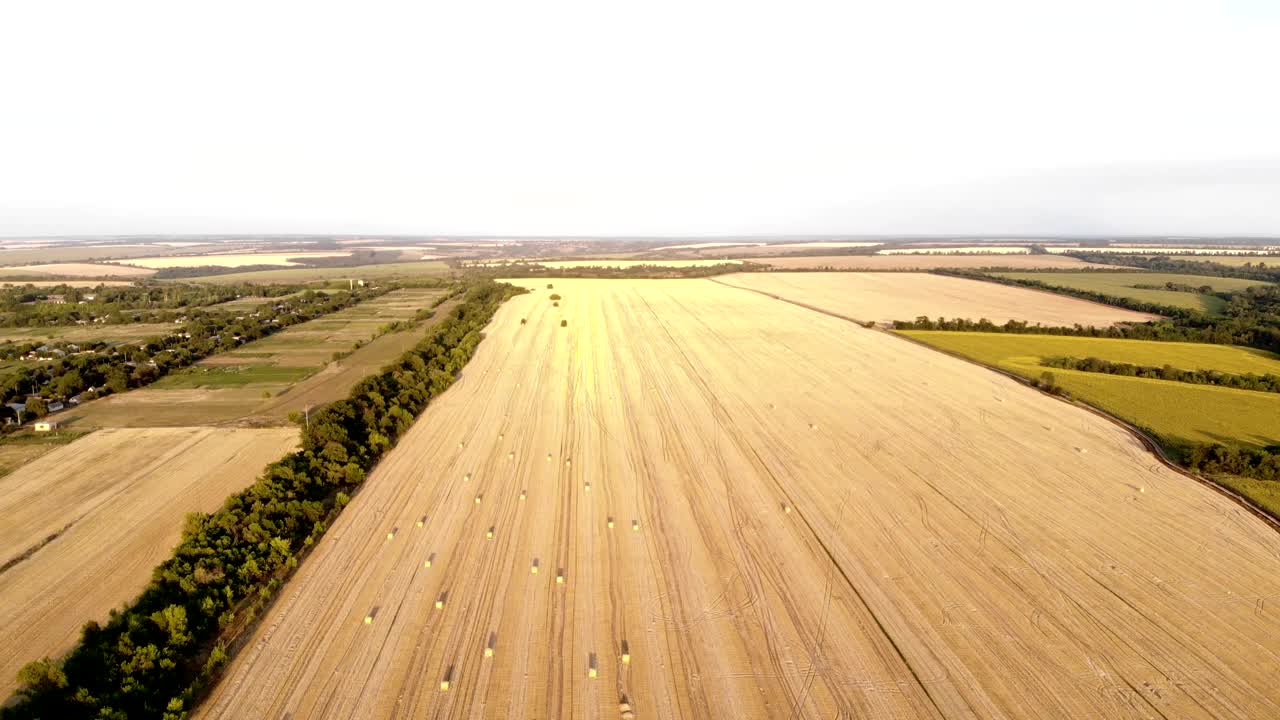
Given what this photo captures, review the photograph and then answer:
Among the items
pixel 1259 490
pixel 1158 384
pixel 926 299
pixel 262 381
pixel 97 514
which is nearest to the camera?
pixel 97 514

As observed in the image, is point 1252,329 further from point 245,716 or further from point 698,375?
point 245,716

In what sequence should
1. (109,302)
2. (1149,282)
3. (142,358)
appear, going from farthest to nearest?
(1149,282) → (109,302) → (142,358)

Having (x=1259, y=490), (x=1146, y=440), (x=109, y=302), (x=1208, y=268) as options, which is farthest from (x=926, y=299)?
(x=109, y=302)


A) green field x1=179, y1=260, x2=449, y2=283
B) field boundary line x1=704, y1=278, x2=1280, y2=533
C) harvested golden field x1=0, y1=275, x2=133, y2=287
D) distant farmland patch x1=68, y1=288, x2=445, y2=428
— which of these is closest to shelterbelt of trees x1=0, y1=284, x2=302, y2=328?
harvested golden field x1=0, y1=275, x2=133, y2=287

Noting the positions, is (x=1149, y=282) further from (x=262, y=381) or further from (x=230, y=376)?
(x=230, y=376)

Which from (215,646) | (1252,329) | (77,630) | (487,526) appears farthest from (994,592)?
(1252,329)

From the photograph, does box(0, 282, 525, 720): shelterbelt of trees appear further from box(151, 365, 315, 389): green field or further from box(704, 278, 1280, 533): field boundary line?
box(704, 278, 1280, 533): field boundary line
